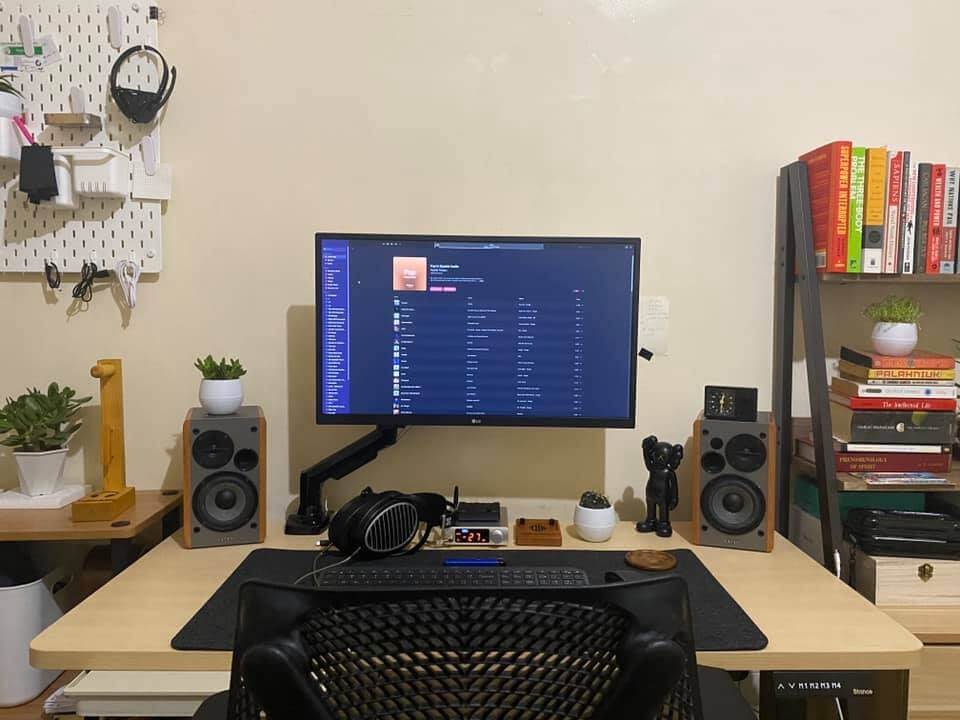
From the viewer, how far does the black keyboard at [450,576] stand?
1.24m

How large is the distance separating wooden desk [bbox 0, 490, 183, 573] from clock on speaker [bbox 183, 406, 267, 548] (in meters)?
0.12

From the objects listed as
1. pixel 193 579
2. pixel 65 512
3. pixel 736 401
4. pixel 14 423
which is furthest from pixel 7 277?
pixel 736 401

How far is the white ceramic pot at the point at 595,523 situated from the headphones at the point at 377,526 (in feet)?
1.10

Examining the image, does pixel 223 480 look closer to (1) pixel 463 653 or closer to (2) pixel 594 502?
(2) pixel 594 502

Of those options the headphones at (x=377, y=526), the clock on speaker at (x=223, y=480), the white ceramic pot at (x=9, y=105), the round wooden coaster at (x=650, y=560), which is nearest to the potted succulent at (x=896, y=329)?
the round wooden coaster at (x=650, y=560)

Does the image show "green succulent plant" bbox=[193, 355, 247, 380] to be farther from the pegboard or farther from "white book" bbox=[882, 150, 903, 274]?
"white book" bbox=[882, 150, 903, 274]

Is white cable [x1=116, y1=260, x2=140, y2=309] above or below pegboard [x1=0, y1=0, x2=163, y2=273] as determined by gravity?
below

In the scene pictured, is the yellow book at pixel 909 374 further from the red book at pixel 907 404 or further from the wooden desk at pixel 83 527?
the wooden desk at pixel 83 527

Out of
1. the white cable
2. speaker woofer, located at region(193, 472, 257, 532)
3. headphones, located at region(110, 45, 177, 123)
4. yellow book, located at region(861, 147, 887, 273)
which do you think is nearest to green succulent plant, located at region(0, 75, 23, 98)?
headphones, located at region(110, 45, 177, 123)

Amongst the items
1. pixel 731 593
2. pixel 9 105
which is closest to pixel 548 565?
pixel 731 593

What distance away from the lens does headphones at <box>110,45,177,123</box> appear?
1645mm

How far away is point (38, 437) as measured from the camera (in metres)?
1.60

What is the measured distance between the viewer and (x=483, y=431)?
176cm

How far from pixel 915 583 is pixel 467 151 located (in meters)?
1.38
